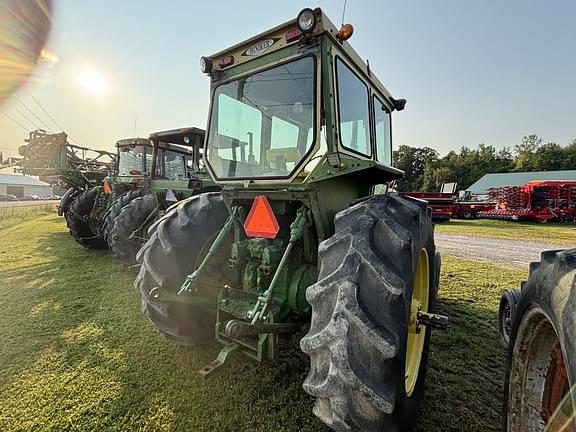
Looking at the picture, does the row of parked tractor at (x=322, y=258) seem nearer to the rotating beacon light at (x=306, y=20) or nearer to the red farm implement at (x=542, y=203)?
the rotating beacon light at (x=306, y=20)

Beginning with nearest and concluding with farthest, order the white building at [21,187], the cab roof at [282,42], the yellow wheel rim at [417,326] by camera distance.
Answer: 1. the cab roof at [282,42]
2. the yellow wheel rim at [417,326]
3. the white building at [21,187]

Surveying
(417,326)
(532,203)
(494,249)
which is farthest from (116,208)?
(532,203)

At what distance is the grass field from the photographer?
1865 millimetres

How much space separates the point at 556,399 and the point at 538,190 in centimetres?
1912

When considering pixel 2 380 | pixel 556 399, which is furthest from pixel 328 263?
pixel 2 380

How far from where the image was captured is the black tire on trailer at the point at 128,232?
16.7ft

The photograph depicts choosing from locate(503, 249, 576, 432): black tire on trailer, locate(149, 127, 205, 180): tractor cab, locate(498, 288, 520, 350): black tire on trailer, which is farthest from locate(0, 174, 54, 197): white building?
locate(503, 249, 576, 432): black tire on trailer

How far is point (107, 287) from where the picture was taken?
4500mm

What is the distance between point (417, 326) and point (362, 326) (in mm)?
1081

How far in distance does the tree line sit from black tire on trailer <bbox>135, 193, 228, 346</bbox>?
46308mm

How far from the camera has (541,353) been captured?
4.32 ft

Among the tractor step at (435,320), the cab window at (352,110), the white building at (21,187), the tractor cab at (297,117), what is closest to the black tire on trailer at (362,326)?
the tractor step at (435,320)

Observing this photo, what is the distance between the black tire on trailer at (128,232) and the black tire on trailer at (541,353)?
508cm

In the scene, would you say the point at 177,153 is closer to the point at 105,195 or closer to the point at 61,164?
the point at 105,195
